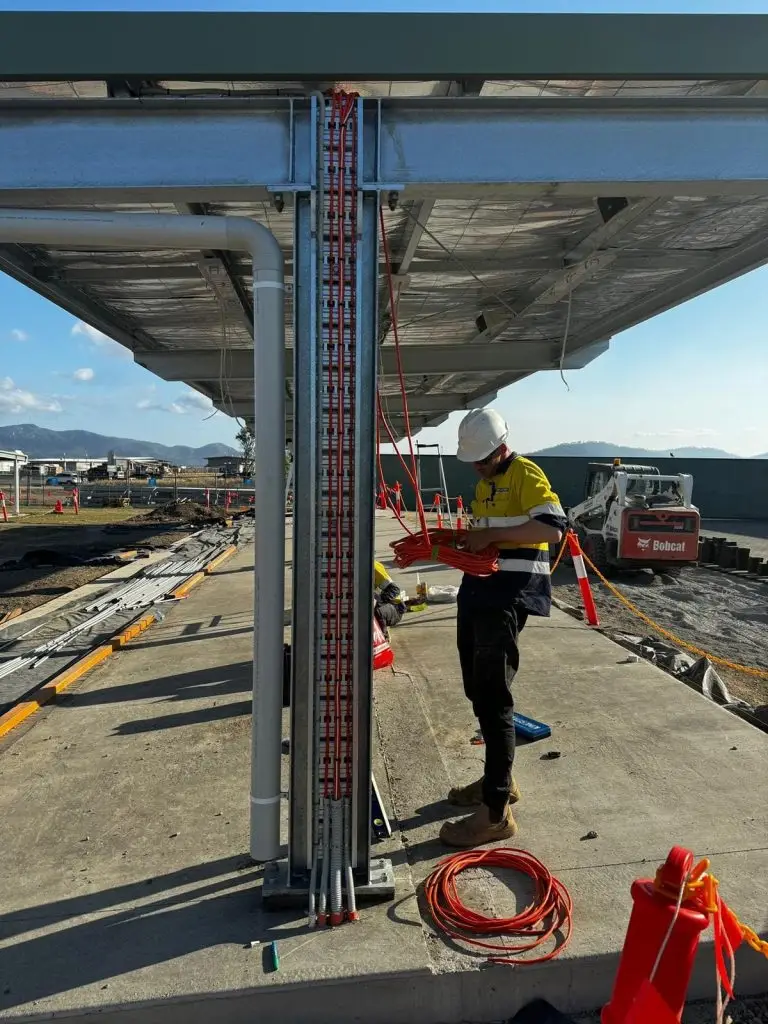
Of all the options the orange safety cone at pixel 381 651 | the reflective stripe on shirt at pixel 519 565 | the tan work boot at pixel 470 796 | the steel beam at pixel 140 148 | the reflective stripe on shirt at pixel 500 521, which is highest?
the steel beam at pixel 140 148

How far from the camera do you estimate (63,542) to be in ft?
58.3

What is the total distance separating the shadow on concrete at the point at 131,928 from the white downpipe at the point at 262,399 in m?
0.25

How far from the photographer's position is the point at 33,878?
298 centimetres

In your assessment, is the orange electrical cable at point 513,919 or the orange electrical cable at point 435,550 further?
the orange electrical cable at point 435,550

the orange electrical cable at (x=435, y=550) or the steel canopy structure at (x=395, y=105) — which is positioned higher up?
the steel canopy structure at (x=395, y=105)

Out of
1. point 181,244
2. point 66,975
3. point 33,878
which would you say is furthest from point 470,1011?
point 181,244


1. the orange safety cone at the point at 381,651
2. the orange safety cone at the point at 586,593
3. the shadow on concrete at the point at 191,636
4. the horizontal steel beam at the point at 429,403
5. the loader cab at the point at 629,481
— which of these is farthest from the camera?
the loader cab at the point at 629,481

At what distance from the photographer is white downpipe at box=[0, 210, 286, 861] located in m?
2.69

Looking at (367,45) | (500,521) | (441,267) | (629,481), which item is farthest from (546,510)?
(629,481)

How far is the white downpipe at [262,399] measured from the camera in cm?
269

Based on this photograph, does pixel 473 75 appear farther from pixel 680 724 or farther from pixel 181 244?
pixel 680 724

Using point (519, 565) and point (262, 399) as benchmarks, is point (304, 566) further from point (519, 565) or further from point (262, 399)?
point (519, 565)

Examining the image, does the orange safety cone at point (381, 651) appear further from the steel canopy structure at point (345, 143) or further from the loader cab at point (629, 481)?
the loader cab at point (629, 481)

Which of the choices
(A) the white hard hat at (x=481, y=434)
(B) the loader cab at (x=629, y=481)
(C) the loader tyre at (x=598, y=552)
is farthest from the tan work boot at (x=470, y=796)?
(B) the loader cab at (x=629, y=481)
